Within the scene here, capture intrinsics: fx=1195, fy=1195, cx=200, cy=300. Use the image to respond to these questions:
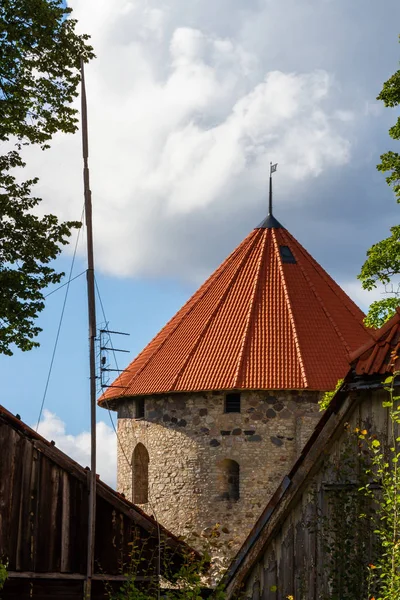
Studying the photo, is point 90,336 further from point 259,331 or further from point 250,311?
point 250,311

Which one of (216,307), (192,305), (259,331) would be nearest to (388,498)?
(259,331)

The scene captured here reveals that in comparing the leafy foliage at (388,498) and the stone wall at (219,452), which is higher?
the stone wall at (219,452)

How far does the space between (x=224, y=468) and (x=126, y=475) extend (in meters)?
3.35

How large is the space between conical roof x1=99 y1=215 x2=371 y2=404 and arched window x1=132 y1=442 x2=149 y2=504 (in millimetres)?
1581

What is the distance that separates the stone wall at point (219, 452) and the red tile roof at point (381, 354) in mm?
17650

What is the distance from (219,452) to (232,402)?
128 centimetres

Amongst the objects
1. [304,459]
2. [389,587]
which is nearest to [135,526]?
[304,459]

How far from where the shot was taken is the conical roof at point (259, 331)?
94.9ft

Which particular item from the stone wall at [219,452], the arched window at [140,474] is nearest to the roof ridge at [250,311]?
the stone wall at [219,452]

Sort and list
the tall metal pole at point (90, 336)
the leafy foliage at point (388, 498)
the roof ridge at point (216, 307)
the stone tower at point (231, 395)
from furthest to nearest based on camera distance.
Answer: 1. the roof ridge at point (216, 307)
2. the stone tower at point (231, 395)
3. the tall metal pole at point (90, 336)
4. the leafy foliage at point (388, 498)

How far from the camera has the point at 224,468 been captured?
2855 centimetres

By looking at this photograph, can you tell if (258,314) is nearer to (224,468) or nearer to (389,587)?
(224,468)

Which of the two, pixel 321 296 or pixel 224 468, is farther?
pixel 321 296

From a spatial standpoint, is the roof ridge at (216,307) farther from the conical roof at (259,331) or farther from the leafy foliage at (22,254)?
the leafy foliage at (22,254)
